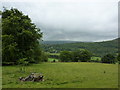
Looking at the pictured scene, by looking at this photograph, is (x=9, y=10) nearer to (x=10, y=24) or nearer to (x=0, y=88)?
(x=10, y=24)

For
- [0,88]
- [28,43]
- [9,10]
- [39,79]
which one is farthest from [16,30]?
[0,88]

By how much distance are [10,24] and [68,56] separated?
62.8m

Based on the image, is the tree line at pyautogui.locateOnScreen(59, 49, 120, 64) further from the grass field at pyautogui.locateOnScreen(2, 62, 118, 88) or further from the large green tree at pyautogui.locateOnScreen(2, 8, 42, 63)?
the grass field at pyautogui.locateOnScreen(2, 62, 118, 88)

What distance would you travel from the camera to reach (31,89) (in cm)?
1020

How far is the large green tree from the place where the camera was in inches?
1112

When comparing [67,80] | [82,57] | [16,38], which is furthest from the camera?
[82,57]

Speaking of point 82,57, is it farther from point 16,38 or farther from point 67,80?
point 67,80

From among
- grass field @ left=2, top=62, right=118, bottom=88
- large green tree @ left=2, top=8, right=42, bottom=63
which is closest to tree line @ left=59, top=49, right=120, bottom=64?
large green tree @ left=2, top=8, right=42, bottom=63

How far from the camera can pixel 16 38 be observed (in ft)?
102

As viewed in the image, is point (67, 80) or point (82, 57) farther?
point (82, 57)

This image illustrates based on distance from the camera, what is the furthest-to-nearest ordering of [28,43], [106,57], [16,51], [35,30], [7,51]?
[106,57] → [35,30] → [28,43] → [16,51] → [7,51]

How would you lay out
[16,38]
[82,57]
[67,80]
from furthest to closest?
[82,57] → [16,38] → [67,80]

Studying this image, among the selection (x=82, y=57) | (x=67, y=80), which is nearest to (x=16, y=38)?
(x=67, y=80)

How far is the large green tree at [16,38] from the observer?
92.7 ft
